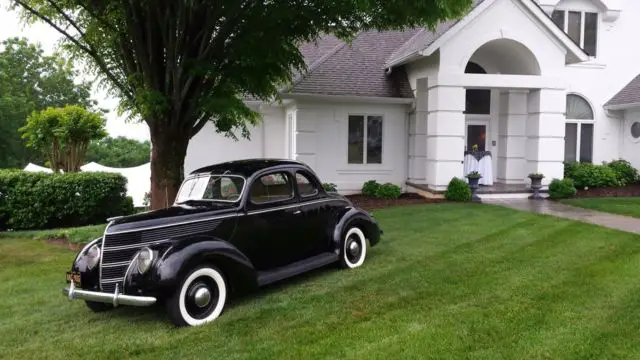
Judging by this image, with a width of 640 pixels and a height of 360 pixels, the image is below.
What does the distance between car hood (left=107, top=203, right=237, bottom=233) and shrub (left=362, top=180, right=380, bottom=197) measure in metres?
10.5

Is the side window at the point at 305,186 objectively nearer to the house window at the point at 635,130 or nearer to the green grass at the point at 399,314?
the green grass at the point at 399,314

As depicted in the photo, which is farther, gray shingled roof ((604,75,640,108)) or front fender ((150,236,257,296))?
gray shingled roof ((604,75,640,108))

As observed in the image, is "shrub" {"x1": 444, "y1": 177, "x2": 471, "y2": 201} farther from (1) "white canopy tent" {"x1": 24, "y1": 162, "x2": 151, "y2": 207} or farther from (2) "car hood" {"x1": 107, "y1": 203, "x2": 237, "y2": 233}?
(1) "white canopy tent" {"x1": 24, "y1": 162, "x2": 151, "y2": 207}

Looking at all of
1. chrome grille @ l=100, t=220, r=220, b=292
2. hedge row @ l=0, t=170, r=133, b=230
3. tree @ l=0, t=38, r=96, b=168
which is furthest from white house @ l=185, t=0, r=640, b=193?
tree @ l=0, t=38, r=96, b=168

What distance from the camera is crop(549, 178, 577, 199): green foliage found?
1566 cm

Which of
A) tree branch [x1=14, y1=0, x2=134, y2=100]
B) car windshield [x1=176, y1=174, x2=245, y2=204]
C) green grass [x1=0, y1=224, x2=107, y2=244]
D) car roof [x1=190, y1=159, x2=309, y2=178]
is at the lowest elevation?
green grass [x1=0, y1=224, x2=107, y2=244]

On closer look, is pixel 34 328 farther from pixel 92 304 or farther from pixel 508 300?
pixel 508 300

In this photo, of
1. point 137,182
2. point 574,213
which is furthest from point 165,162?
point 137,182

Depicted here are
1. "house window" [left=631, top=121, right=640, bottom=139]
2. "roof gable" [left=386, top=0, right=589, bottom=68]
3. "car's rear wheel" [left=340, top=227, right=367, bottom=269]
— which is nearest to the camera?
"car's rear wheel" [left=340, top=227, right=367, bottom=269]

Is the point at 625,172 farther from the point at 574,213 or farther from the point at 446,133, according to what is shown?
the point at 446,133

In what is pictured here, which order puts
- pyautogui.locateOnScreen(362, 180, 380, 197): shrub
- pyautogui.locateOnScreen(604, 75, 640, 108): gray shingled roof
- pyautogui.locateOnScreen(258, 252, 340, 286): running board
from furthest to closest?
pyautogui.locateOnScreen(604, 75, 640, 108): gray shingled roof
pyautogui.locateOnScreen(362, 180, 380, 197): shrub
pyautogui.locateOnScreen(258, 252, 340, 286): running board

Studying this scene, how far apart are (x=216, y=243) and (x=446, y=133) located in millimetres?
10974

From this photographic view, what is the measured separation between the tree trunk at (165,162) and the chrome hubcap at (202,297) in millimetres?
3996

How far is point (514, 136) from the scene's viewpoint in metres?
17.8
